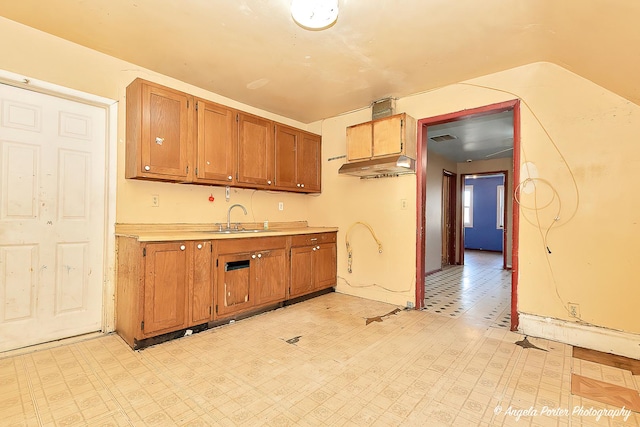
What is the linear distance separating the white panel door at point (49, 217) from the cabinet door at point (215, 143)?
871mm

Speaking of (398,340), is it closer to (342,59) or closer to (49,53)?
(342,59)

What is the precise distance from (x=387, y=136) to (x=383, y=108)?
462mm

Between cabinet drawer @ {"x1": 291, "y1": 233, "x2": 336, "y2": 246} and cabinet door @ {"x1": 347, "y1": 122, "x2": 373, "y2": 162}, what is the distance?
1.11 m

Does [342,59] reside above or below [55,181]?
above

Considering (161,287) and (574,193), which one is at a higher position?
(574,193)

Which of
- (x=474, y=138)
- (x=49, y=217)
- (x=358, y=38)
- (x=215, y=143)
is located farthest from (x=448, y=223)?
(x=49, y=217)

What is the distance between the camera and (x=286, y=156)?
397cm

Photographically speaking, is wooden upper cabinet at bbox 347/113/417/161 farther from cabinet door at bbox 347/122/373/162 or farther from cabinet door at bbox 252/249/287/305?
cabinet door at bbox 252/249/287/305

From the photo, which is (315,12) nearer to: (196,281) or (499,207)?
(196,281)

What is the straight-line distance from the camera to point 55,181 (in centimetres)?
254

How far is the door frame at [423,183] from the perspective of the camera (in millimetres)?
2887

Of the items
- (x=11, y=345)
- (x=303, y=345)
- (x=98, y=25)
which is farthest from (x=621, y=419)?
(x=98, y=25)

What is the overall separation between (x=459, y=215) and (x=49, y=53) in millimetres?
7575

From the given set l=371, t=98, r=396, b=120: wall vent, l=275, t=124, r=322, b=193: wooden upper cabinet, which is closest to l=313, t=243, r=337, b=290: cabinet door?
l=275, t=124, r=322, b=193: wooden upper cabinet
